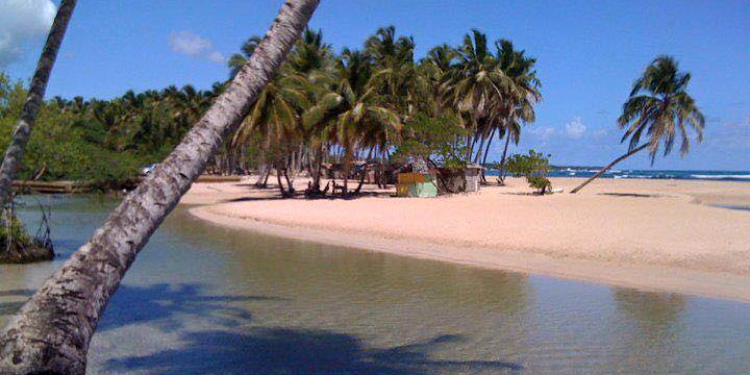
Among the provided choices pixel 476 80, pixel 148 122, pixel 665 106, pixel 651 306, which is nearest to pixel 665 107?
pixel 665 106

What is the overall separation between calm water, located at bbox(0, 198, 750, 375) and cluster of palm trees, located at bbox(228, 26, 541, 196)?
1708 centimetres

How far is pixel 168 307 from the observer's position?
9.30 metres

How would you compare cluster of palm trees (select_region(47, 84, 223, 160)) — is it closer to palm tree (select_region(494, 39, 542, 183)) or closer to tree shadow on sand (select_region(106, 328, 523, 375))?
palm tree (select_region(494, 39, 542, 183))

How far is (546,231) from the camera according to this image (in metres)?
16.4

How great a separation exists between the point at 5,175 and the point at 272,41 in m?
2.67

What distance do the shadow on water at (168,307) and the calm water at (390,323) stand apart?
0.10ft

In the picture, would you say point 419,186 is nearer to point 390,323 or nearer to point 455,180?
point 455,180

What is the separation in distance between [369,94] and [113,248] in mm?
28824

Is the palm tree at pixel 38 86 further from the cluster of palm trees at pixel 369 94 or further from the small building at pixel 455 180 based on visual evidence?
the small building at pixel 455 180

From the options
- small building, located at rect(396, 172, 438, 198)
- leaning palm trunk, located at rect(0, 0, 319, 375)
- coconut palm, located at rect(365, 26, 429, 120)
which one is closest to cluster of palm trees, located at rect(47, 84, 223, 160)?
coconut palm, located at rect(365, 26, 429, 120)

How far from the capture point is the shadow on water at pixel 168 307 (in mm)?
8453

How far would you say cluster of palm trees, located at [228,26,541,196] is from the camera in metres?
30.5

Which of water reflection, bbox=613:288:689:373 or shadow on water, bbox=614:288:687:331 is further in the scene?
shadow on water, bbox=614:288:687:331

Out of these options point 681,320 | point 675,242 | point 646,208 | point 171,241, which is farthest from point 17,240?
point 646,208
